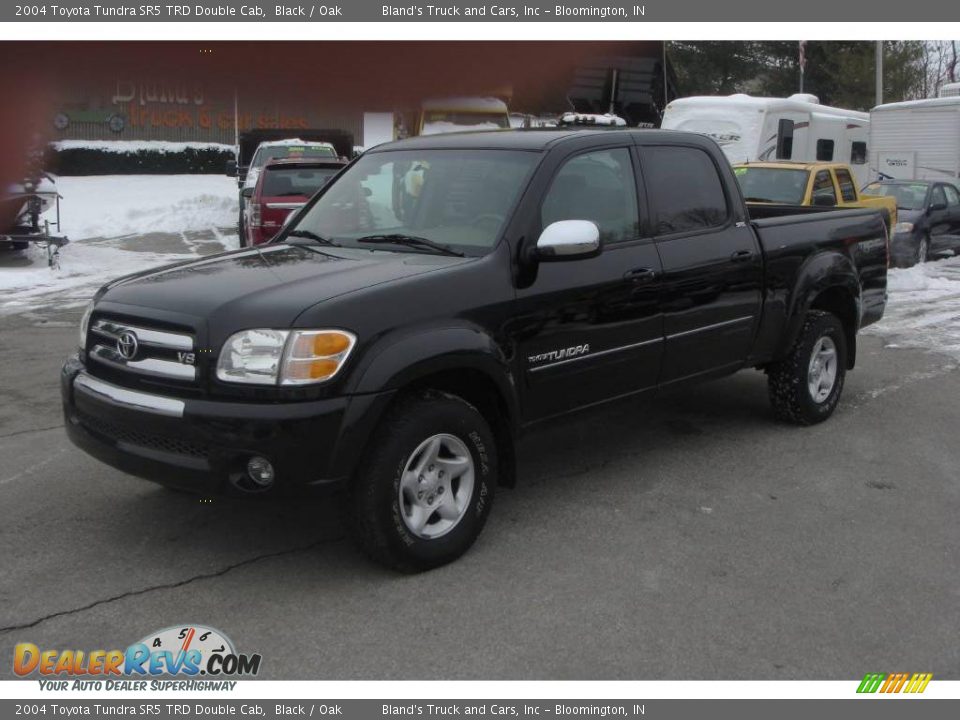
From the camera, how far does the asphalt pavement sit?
3.62 meters

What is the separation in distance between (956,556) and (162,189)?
2442cm

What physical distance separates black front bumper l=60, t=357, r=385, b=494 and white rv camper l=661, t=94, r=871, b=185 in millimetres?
16068

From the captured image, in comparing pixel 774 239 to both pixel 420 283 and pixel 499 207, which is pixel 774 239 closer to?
pixel 499 207

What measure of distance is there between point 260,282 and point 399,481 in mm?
1027

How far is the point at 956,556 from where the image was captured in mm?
4543

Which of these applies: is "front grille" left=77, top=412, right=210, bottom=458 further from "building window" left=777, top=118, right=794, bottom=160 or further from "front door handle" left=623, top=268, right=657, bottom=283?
"building window" left=777, top=118, right=794, bottom=160

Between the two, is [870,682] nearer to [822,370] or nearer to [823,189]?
[822,370]

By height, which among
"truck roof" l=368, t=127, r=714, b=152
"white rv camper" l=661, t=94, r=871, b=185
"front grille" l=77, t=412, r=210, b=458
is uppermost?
"white rv camper" l=661, t=94, r=871, b=185

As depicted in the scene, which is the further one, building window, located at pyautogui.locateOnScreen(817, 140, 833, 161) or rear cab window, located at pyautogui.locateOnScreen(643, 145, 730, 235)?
building window, located at pyautogui.locateOnScreen(817, 140, 833, 161)

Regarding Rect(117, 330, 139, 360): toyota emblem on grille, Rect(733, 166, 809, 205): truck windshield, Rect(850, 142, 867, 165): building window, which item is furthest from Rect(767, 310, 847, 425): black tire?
Rect(850, 142, 867, 165): building window

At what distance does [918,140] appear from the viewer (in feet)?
71.6

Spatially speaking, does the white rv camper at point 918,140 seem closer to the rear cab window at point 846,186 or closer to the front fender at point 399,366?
the rear cab window at point 846,186

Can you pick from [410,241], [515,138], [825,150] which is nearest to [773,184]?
[515,138]

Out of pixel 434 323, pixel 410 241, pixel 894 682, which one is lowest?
pixel 894 682
